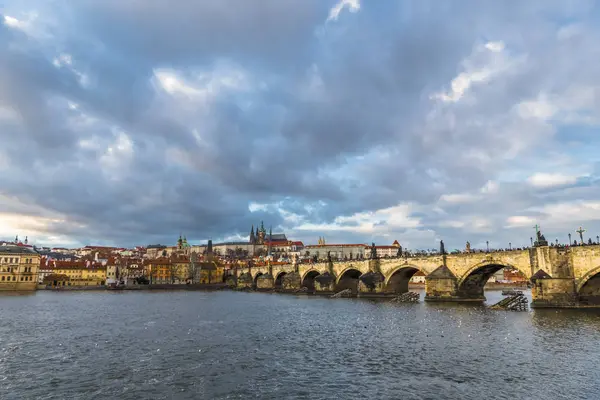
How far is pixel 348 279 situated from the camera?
93062 millimetres

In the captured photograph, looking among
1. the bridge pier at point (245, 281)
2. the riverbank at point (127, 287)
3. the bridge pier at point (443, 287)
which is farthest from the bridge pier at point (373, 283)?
the riverbank at point (127, 287)

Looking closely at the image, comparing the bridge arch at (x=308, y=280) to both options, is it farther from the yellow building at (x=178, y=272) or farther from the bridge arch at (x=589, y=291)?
the bridge arch at (x=589, y=291)

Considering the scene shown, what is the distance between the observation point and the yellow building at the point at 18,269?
9775cm

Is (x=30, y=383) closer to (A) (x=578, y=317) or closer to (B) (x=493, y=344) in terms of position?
(B) (x=493, y=344)

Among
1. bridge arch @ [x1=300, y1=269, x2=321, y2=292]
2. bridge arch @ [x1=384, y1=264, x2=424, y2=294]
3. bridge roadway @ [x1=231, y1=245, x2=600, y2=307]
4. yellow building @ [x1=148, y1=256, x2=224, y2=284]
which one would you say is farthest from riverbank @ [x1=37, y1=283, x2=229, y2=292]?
bridge arch @ [x1=384, y1=264, x2=424, y2=294]

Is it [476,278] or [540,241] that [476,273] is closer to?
[476,278]

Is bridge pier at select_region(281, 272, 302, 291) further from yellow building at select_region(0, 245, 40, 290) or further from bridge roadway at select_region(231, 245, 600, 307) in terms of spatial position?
yellow building at select_region(0, 245, 40, 290)

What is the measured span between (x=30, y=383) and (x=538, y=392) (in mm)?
23099

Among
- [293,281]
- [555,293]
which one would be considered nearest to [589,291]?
[555,293]

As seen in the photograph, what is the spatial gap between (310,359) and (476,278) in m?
43.1

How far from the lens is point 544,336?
27.9 metres

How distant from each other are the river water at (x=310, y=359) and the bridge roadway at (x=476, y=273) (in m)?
4.03

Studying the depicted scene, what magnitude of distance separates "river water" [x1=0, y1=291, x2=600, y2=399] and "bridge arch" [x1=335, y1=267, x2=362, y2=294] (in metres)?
46.0

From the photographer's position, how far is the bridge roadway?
4170 centimetres
